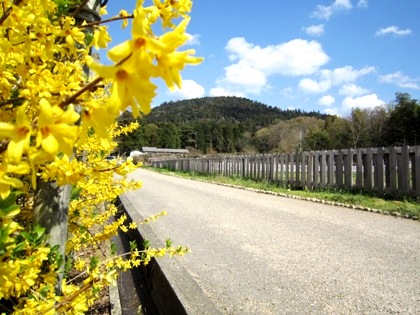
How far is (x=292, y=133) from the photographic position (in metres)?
76.6

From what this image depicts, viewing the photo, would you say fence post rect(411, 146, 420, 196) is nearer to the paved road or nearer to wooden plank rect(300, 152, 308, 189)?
the paved road

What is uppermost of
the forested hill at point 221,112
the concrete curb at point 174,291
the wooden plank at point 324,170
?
the forested hill at point 221,112

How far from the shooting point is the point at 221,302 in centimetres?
330

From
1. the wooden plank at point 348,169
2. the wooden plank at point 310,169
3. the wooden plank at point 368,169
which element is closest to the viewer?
the wooden plank at point 368,169

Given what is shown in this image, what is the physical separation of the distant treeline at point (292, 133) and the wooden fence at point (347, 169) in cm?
610

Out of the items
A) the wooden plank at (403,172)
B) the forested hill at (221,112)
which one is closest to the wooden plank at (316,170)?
the wooden plank at (403,172)

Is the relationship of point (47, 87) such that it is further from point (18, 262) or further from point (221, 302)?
point (221, 302)

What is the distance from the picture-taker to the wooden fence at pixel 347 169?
896 centimetres

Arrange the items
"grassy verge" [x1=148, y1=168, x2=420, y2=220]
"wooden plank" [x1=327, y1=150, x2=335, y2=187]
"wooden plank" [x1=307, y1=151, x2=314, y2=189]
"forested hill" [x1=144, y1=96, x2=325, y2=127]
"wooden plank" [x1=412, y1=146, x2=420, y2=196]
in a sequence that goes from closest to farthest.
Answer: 1. "grassy verge" [x1=148, y1=168, x2=420, y2=220]
2. "wooden plank" [x1=412, y1=146, x2=420, y2=196]
3. "wooden plank" [x1=327, y1=150, x2=335, y2=187]
4. "wooden plank" [x1=307, y1=151, x2=314, y2=189]
5. "forested hill" [x1=144, y1=96, x2=325, y2=127]

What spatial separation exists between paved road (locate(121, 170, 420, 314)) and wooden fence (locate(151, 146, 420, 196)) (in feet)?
6.09

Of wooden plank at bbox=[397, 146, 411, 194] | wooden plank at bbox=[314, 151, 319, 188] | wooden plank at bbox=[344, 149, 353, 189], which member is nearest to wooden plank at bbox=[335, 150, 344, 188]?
wooden plank at bbox=[344, 149, 353, 189]

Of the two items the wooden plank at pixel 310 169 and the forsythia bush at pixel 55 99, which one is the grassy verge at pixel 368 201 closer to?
the wooden plank at pixel 310 169

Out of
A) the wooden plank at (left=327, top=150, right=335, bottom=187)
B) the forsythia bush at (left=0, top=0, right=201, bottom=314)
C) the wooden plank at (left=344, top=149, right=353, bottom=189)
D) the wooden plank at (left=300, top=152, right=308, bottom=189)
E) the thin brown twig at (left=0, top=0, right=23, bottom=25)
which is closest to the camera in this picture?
the forsythia bush at (left=0, top=0, right=201, bottom=314)

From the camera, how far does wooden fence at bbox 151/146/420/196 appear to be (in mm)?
8961
